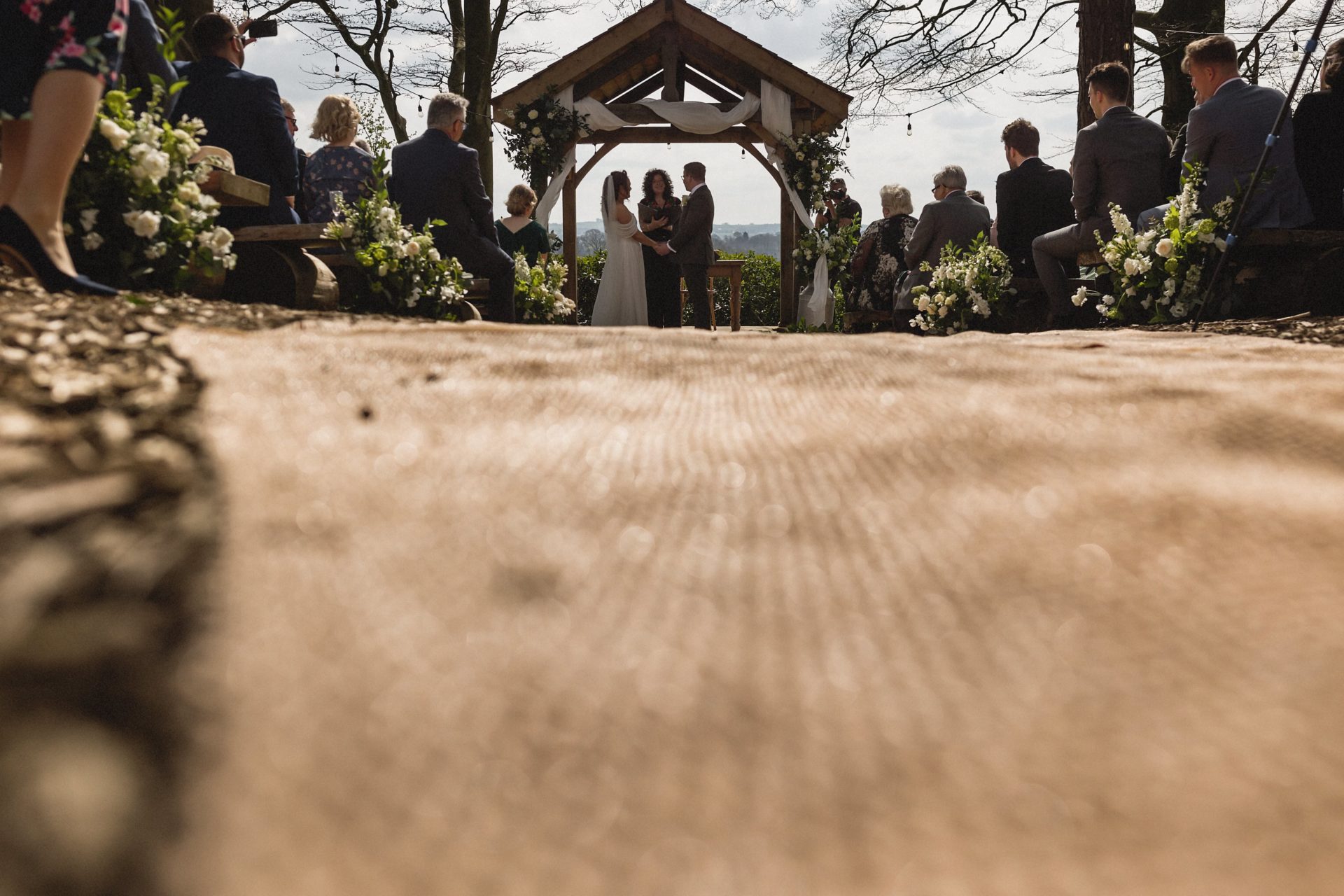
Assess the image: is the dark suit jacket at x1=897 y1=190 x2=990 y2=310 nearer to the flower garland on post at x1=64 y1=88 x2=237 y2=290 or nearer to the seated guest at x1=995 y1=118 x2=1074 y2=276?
the seated guest at x1=995 y1=118 x2=1074 y2=276

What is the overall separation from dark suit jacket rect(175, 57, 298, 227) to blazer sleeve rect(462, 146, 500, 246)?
134 centimetres

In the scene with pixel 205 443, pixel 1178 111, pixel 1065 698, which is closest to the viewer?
→ pixel 1065 698

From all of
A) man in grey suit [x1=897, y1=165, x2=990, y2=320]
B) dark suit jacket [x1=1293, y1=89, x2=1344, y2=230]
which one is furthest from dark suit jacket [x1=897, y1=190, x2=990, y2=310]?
dark suit jacket [x1=1293, y1=89, x2=1344, y2=230]

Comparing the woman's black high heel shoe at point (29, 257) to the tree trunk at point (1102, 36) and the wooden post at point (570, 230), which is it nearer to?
the tree trunk at point (1102, 36)

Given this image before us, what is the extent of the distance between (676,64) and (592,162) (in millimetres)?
1698

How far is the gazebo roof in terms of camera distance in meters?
10.9

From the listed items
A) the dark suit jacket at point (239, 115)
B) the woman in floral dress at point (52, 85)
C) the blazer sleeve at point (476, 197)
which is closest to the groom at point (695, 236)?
the blazer sleeve at point (476, 197)

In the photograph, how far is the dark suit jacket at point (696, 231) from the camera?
364 inches

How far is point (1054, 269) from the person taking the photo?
221 inches

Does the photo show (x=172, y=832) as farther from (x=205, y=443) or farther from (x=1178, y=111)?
(x=1178, y=111)

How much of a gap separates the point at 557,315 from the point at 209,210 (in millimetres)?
4037

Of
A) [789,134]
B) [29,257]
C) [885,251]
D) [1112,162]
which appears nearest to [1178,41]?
[789,134]

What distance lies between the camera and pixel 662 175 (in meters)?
10.1

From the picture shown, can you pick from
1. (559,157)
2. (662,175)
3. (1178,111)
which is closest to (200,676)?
(662,175)
